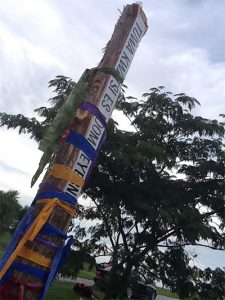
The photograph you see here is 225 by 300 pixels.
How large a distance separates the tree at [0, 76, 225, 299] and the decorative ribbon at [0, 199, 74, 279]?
587 cm

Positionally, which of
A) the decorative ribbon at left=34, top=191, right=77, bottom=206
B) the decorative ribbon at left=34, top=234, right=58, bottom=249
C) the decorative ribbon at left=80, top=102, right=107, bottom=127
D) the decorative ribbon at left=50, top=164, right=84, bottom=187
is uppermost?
the decorative ribbon at left=80, top=102, right=107, bottom=127

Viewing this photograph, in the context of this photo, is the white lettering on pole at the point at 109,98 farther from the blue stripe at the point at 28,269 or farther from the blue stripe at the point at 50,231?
the blue stripe at the point at 28,269

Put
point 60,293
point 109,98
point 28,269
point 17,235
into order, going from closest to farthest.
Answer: point 28,269 → point 17,235 → point 109,98 → point 60,293

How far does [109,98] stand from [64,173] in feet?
2.32

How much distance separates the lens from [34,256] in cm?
249

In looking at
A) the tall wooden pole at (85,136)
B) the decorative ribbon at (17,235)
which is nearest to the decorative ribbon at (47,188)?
the tall wooden pole at (85,136)

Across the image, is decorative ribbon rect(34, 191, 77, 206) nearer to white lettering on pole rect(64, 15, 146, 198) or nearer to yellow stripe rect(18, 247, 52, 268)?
white lettering on pole rect(64, 15, 146, 198)

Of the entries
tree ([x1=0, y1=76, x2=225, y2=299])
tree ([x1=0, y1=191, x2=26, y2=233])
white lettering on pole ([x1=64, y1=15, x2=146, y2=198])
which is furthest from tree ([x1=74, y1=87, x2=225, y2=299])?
tree ([x1=0, y1=191, x2=26, y2=233])

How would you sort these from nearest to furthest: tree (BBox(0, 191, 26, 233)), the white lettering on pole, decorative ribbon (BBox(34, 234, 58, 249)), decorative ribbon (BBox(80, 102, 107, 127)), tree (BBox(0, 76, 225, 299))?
1. decorative ribbon (BBox(34, 234, 58, 249))
2. the white lettering on pole
3. decorative ribbon (BBox(80, 102, 107, 127))
4. tree (BBox(0, 76, 225, 299))
5. tree (BBox(0, 191, 26, 233))

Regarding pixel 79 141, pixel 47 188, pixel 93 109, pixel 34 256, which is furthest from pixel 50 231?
pixel 93 109

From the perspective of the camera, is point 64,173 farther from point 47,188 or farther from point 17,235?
point 17,235

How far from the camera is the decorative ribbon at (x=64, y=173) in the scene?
2.71 meters

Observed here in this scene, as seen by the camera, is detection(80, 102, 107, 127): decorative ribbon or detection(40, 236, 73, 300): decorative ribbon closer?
detection(40, 236, 73, 300): decorative ribbon

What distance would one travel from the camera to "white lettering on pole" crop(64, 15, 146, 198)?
2777 millimetres
